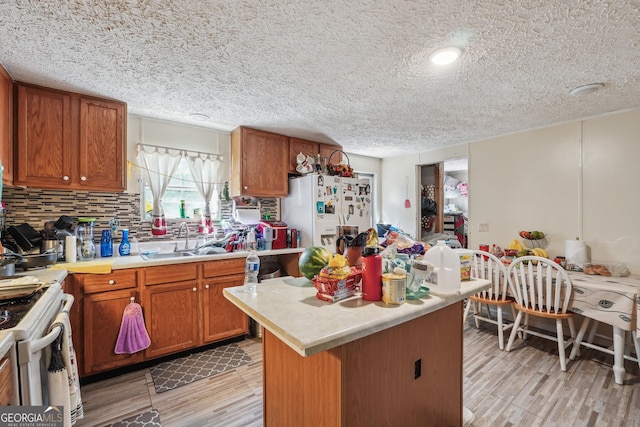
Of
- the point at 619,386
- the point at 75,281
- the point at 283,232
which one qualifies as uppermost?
the point at 283,232

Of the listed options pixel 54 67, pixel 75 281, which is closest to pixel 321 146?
pixel 54 67

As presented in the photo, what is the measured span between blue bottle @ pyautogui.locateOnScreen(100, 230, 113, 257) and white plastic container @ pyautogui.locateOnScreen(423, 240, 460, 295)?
8.64 ft

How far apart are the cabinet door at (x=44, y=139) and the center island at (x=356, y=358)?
76.9 inches

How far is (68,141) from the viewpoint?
87.4 inches

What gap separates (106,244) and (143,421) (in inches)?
57.8

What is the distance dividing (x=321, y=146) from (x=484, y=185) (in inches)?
84.2

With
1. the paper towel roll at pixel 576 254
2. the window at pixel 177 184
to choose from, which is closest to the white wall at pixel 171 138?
the window at pixel 177 184

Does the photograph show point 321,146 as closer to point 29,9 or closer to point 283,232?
point 283,232

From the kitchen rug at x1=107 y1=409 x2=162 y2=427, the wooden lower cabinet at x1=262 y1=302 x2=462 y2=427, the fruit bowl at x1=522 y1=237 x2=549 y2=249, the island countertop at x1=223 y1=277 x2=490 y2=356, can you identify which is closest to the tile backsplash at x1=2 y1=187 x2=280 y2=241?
the kitchen rug at x1=107 y1=409 x2=162 y2=427

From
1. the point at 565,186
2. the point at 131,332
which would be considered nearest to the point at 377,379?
the point at 131,332

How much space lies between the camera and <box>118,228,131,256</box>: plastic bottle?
2.56m

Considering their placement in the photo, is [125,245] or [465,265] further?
[125,245]

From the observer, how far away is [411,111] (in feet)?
8.75

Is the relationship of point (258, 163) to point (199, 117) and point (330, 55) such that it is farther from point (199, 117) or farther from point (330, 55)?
point (330, 55)
